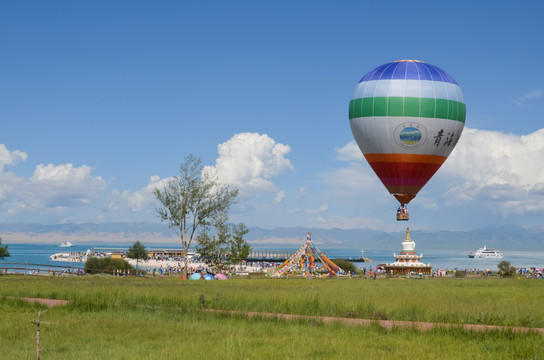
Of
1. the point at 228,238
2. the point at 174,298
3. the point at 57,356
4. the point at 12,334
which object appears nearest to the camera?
the point at 57,356

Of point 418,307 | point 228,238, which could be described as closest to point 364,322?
point 418,307

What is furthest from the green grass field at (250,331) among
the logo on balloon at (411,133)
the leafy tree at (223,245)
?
the leafy tree at (223,245)

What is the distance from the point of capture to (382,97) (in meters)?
55.4

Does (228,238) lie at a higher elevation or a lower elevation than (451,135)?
lower

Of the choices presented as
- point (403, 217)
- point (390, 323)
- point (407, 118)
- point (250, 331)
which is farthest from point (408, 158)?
point (250, 331)

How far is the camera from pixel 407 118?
55.0 metres

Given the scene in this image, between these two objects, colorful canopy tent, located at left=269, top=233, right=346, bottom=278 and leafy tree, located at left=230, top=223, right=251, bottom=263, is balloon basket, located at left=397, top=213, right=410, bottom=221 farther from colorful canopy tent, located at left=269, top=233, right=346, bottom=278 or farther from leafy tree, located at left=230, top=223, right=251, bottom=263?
leafy tree, located at left=230, top=223, right=251, bottom=263

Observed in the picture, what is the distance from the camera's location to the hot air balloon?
180 ft

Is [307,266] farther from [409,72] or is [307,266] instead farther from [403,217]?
[409,72]

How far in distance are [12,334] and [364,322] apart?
10838 millimetres

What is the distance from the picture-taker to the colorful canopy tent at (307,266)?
6744 centimetres

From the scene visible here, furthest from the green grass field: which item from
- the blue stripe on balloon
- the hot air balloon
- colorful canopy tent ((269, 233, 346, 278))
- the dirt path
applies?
colorful canopy tent ((269, 233, 346, 278))

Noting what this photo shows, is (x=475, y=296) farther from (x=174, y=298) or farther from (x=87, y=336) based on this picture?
(x=87, y=336)

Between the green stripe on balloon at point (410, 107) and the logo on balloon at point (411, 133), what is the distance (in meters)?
0.91
